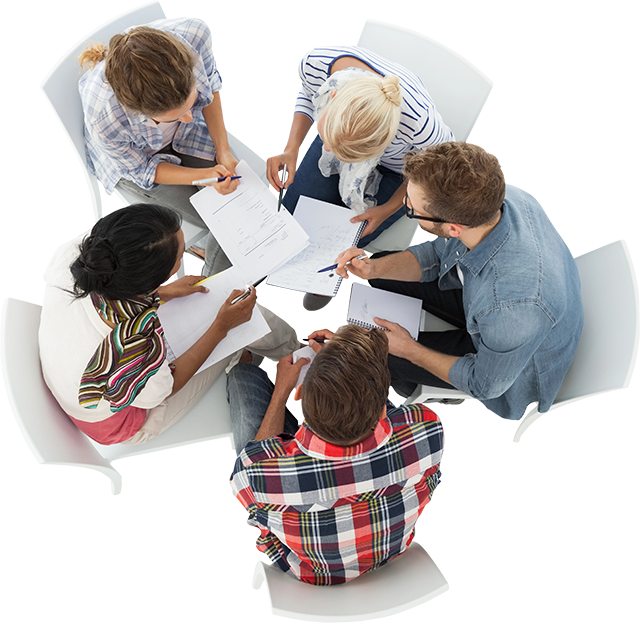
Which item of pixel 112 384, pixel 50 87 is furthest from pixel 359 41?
pixel 112 384

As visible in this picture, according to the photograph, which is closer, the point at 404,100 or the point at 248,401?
the point at 404,100

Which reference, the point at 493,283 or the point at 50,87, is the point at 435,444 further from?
the point at 50,87

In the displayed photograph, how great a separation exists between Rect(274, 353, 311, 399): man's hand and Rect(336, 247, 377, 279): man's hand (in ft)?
→ 1.23

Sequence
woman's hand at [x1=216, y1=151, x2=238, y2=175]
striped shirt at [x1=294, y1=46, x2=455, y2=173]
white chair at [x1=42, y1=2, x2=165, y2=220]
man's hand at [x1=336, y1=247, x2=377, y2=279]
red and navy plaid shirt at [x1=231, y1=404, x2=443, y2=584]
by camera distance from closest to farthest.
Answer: red and navy plaid shirt at [x1=231, y1=404, x2=443, y2=584], striped shirt at [x1=294, y1=46, x2=455, y2=173], white chair at [x1=42, y1=2, x2=165, y2=220], man's hand at [x1=336, y1=247, x2=377, y2=279], woman's hand at [x1=216, y1=151, x2=238, y2=175]

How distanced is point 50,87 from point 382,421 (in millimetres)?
1654

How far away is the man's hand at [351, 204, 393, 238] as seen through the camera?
207 cm

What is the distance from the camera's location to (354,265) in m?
1.99

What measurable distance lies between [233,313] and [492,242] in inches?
37.1

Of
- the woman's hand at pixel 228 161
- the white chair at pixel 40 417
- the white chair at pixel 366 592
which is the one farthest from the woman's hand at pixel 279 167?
the white chair at pixel 366 592

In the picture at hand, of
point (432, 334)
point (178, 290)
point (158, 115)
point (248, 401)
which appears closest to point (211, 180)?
point (158, 115)

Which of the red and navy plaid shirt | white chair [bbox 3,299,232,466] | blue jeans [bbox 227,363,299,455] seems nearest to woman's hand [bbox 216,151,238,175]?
blue jeans [bbox 227,363,299,455]

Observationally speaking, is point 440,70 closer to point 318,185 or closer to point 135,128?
point 318,185

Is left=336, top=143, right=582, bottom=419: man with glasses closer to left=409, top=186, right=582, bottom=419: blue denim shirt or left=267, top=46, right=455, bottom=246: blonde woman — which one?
left=409, top=186, right=582, bottom=419: blue denim shirt

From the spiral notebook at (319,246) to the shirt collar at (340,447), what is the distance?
0.65 meters
